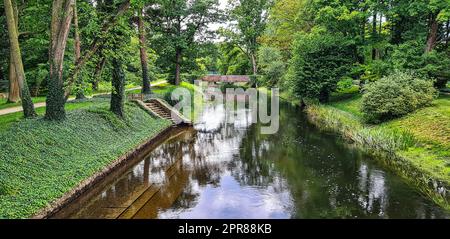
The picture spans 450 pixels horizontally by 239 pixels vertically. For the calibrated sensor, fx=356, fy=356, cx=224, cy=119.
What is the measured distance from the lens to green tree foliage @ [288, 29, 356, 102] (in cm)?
2953

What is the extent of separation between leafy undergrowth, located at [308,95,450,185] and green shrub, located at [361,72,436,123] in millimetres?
488

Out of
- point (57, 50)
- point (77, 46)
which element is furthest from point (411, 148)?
point (77, 46)

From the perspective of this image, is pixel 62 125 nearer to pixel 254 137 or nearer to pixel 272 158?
pixel 272 158

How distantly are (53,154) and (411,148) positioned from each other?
14199mm

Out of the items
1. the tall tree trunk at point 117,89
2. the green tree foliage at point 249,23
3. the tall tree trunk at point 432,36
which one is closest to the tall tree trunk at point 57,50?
the tall tree trunk at point 117,89

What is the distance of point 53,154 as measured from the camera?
12.3m

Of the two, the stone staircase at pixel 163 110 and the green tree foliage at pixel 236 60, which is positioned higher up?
the green tree foliage at pixel 236 60

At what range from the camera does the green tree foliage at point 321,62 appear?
29.5 metres

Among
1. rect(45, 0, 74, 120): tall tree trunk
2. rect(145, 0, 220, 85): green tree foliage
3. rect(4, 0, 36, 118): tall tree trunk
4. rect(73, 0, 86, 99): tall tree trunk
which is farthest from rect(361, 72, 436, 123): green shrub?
rect(145, 0, 220, 85): green tree foliage

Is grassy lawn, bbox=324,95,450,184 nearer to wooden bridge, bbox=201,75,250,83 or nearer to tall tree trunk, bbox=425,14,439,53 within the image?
tall tree trunk, bbox=425,14,439,53

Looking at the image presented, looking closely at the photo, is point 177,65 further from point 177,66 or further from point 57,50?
point 57,50

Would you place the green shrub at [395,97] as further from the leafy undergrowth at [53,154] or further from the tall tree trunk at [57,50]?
the tall tree trunk at [57,50]

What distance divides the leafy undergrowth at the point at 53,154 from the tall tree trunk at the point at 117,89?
102 cm
